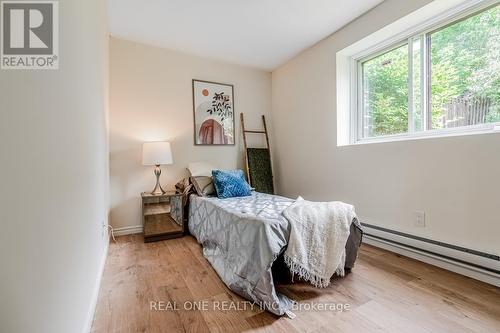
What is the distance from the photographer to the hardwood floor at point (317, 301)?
123 centimetres

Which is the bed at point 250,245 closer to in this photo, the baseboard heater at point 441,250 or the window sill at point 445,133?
the baseboard heater at point 441,250

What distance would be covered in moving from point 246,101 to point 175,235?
7.17 ft

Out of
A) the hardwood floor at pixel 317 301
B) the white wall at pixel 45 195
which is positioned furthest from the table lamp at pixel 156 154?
the white wall at pixel 45 195

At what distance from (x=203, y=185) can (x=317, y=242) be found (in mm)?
1604

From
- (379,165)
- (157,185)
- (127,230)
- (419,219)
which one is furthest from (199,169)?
(419,219)

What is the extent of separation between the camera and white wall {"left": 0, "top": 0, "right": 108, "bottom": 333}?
54cm

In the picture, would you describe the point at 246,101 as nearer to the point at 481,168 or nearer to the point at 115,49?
the point at 115,49

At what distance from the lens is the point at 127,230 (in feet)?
9.38

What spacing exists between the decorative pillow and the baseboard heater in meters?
1.73

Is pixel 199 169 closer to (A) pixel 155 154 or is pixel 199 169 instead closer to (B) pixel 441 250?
(A) pixel 155 154

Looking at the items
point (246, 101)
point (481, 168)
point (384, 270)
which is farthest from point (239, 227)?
point (246, 101)

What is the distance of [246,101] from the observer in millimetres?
3688

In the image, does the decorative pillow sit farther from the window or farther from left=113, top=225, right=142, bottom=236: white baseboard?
the window

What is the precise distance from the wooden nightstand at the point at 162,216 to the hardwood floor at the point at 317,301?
2.07 ft
